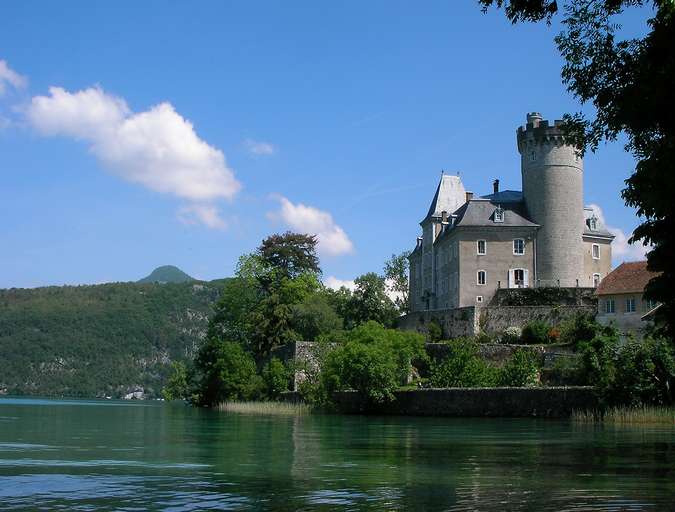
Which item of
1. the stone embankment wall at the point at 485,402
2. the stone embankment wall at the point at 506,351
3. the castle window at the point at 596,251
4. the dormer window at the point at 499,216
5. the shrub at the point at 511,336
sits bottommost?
the stone embankment wall at the point at 485,402

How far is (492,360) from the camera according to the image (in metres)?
57.3

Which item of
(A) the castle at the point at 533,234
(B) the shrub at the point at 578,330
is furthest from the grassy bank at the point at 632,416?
(A) the castle at the point at 533,234

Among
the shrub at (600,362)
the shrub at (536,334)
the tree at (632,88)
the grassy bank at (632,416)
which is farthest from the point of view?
the shrub at (536,334)

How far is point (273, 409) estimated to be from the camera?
57.6m

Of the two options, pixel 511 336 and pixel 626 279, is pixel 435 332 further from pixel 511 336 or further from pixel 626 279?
pixel 626 279

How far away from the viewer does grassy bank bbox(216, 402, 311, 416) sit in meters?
56.0

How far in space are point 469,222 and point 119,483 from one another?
177 ft

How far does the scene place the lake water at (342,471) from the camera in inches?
586

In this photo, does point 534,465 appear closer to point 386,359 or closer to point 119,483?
point 119,483

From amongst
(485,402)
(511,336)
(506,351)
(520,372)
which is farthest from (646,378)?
(511,336)

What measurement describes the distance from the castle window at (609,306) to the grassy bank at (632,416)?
14993 mm

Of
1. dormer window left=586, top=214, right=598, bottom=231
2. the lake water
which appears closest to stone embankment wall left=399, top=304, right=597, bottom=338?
dormer window left=586, top=214, right=598, bottom=231

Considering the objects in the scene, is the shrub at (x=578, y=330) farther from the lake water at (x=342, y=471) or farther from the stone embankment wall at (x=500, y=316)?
the lake water at (x=342, y=471)

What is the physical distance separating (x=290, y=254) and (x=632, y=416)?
46.3m
